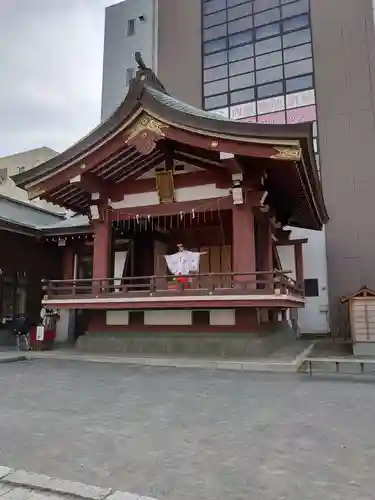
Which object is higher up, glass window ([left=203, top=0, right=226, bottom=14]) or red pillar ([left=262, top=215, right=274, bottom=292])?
glass window ([left=203, top=0, right=226, bottom=14])

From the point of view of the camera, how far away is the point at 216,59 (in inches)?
906

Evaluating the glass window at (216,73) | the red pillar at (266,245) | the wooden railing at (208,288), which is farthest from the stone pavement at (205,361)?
the glass window at (216,73)

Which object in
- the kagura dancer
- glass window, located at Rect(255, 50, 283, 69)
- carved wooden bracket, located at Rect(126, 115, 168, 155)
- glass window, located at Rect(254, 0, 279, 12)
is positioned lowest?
the kagura dancer

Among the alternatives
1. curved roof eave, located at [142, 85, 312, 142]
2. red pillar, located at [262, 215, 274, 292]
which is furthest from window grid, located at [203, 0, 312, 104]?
curved roof eave, located at [142, 85, 312, 142]

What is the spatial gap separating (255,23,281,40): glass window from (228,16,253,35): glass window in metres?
0.67

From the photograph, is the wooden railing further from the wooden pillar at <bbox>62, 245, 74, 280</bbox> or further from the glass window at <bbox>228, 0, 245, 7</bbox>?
the glass window at <bbox>228, 0, 245, 7</bbox>

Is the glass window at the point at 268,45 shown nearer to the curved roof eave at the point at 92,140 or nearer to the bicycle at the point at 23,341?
the curved roof eave at the point at 92,140

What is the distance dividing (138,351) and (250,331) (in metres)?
3.26

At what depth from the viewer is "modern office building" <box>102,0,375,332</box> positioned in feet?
62.1

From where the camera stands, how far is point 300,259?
1789 centimetres

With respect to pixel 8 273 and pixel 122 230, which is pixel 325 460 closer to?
pixel 122 230

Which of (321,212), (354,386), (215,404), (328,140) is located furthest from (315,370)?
(328,140)

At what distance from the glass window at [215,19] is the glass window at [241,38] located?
4.23 ft

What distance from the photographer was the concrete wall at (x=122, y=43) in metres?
25.3
